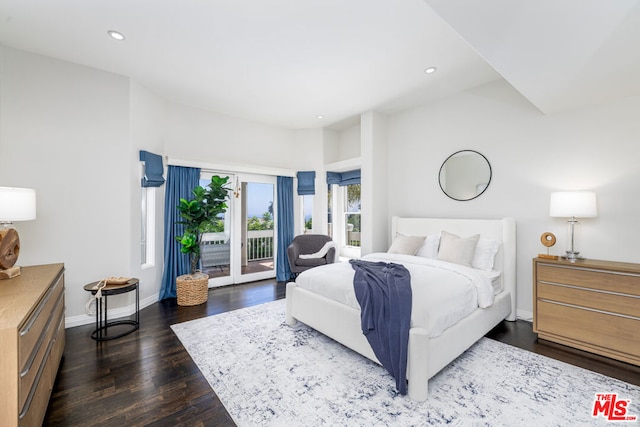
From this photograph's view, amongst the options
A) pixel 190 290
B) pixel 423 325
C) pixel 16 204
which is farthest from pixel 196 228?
pixel 423 325

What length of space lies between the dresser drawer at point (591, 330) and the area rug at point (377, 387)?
0.39 m

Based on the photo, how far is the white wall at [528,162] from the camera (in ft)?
8.96

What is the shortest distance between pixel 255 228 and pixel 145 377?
10.7 ft

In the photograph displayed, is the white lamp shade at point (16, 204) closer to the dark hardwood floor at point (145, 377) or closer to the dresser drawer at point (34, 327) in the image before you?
the dresser drawer at point (34, 327)

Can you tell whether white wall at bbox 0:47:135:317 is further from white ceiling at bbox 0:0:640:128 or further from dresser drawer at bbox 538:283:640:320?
dresser drawer at bbox 538:283:640:320

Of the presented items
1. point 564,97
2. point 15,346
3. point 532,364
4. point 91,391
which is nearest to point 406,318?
point 532,364

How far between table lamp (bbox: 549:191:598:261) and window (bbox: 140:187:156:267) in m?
5.00

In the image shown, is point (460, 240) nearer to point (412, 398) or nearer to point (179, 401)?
point (412, 398)

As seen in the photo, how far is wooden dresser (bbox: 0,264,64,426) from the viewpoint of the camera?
3.95 ft

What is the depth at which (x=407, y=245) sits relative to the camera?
377 centimetres

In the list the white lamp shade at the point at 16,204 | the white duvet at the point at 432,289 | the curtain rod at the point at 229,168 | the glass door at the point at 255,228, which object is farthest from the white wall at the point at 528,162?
the white lamp shade at the point at 16,204

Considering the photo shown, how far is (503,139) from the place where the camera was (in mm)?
Result: 3512

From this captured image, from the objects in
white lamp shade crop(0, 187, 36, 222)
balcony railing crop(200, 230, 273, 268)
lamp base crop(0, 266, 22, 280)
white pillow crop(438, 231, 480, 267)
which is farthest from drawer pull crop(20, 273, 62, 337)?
white pillow crop(438, 231, 480, 267)

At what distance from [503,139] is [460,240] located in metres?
1.45
